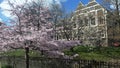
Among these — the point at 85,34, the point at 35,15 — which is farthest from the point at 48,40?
the point at 85,34

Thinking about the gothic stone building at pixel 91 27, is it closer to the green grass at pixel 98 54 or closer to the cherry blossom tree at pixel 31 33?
the green grass at pixel 98 54

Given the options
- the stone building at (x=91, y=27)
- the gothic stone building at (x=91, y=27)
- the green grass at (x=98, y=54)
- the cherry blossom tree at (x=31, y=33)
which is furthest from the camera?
the stone building at (x=91, y=27)

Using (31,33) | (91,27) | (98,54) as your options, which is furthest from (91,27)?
(31,33)

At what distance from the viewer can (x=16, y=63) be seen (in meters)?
21.3

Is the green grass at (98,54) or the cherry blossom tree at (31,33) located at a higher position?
the cherry blossom tree at (31,33)

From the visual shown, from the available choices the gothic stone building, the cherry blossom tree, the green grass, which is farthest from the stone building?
the cherry blossom tree

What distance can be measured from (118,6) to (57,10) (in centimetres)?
968

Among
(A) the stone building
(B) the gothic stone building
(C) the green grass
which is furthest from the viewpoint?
(A) the stone building

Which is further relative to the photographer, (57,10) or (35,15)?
(57,10)

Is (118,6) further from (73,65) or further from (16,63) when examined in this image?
(73,65)

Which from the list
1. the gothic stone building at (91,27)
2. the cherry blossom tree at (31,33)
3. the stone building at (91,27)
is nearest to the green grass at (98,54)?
the gothic stone building at (91,27)

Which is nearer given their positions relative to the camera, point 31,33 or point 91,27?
point 31,33

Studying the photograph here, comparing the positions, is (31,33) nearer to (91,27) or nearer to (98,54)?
(98,54)

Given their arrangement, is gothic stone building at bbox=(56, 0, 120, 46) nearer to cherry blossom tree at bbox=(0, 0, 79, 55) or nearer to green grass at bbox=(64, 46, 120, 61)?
green grass at bbox=(64, 46, 120, 61)
